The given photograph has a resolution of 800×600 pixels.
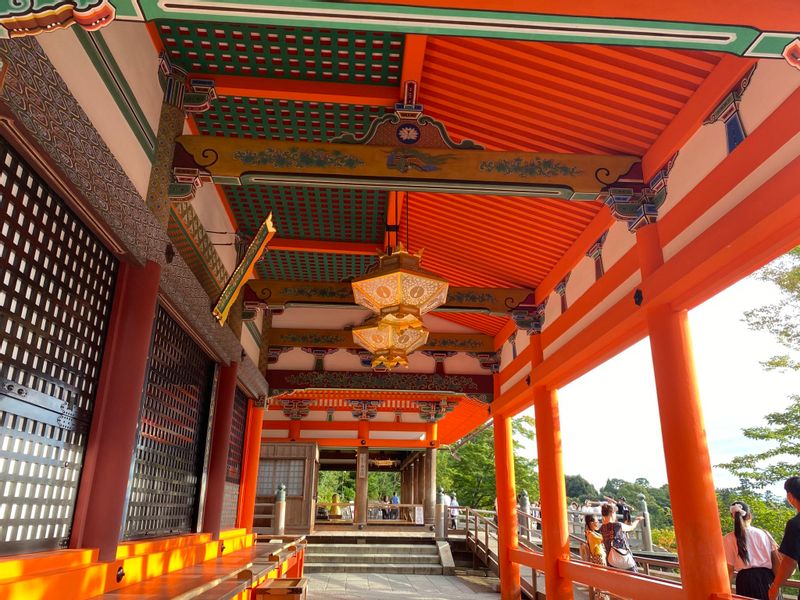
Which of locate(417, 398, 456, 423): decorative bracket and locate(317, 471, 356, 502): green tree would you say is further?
locate(317, 471, 356, 502): green tree

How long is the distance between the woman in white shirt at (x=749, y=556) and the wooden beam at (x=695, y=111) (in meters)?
2.88

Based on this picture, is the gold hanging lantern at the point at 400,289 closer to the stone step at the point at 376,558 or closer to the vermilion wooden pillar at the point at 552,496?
the vermilion wooden pillar at the point at 552,496

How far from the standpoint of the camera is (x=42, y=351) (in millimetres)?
2912

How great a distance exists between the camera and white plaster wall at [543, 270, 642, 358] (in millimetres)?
5156

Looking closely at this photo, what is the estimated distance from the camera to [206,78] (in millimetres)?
4488

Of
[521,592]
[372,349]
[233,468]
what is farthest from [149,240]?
[521,592]

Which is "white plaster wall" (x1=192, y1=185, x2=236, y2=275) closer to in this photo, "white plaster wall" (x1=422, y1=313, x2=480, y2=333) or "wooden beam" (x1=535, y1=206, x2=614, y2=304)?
"wooden beam" (x1=535, y1=206, x2=614, y2=304)

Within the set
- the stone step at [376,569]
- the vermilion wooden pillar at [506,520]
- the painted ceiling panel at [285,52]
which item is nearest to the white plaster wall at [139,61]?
the painted ceiling panel at [285,52]

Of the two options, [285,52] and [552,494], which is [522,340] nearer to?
[552,494]

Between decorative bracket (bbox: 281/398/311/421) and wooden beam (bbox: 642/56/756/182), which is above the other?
wooden beam (bbox: 642/56/756/182)

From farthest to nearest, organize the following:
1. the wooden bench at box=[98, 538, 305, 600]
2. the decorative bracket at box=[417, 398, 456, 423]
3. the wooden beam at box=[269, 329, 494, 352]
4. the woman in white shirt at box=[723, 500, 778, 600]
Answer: the decorative bracket at box=[417, 398, 456, 423]
the wooden beam at box=[269, 329, 494, 352]
the woman in white shirt at box=[723, 500, 778, 600]
the wooden bench at box=[98, 538, 305, 600]

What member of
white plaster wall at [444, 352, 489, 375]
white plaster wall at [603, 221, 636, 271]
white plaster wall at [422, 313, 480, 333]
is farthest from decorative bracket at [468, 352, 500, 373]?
white plaster wall at [603, 221, 636, 271]

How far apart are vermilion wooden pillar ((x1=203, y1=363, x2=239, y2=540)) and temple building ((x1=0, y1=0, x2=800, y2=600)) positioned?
3 centimetres

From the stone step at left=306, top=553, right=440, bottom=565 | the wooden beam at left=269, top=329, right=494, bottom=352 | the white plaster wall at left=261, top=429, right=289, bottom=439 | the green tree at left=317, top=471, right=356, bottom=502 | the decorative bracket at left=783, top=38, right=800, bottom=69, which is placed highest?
the wooden beam at left=269, top=329, right=494, bottom=352
